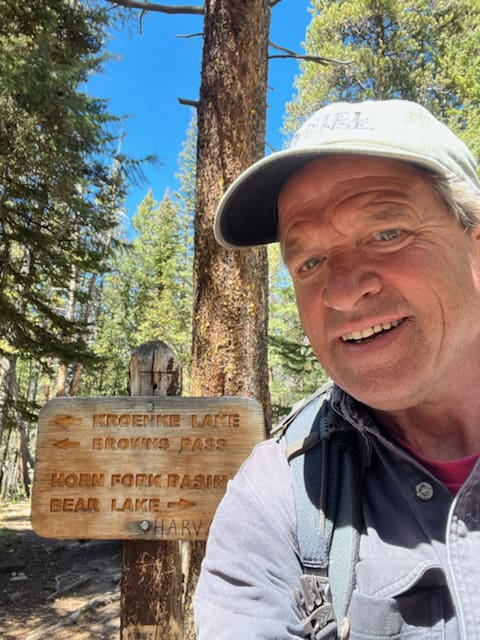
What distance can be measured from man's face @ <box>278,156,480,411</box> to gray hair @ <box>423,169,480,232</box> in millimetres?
19

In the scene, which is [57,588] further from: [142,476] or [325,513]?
[325,513]

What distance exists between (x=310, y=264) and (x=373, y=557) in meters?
0.73

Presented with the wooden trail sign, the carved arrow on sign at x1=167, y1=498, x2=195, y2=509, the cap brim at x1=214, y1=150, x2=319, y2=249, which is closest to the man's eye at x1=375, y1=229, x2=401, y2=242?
the cap brim at x1=214, y1=150, x2=319, y2=249

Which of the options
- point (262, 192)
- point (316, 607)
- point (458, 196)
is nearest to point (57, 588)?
point (316, 607)

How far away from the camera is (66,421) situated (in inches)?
78.7

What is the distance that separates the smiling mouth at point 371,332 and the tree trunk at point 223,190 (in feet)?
5.60

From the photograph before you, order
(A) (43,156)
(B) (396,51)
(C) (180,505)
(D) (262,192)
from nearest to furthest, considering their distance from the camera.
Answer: (D) (262,192)
(C) (180,505)
(A) (43,156)
(B) (396,51)

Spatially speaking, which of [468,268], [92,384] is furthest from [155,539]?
[92,384]

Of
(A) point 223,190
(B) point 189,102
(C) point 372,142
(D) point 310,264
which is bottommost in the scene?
(D) point 310,264

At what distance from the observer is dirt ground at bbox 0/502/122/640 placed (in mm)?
5625

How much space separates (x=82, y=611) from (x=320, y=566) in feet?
20.8

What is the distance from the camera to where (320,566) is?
100 cm

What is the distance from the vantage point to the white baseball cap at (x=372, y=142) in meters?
1.08

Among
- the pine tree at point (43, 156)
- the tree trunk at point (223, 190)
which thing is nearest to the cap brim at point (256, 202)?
the tree trunk at point (223, 190)
